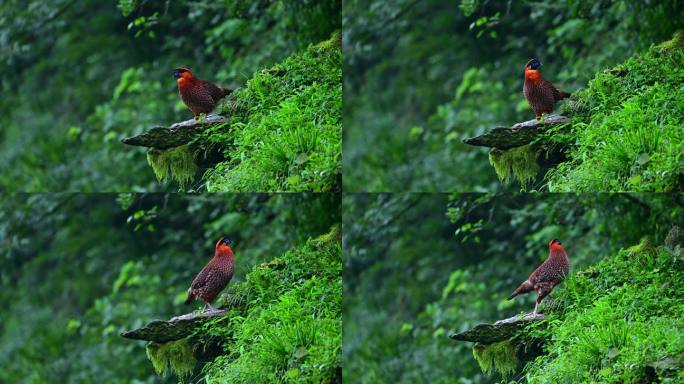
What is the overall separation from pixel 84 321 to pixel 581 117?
95.0 inches

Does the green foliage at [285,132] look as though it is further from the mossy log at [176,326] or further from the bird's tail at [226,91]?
the mossy log at [176,326]

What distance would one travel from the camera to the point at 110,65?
205 inches

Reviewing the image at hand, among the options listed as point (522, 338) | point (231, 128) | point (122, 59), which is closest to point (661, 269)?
point (522, 338)

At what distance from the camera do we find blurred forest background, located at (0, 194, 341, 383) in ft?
17.1

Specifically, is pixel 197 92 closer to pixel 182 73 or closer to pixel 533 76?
pixel 182 73

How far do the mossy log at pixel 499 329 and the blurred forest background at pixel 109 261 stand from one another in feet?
2.69

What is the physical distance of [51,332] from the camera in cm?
523

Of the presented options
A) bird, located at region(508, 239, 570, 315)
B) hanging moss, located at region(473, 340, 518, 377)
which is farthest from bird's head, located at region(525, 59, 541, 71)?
hanging moss, located at region(473, 340, 518, 377)

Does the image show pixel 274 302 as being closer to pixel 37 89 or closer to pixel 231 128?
pixel 231 128

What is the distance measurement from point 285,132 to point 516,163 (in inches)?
41.0

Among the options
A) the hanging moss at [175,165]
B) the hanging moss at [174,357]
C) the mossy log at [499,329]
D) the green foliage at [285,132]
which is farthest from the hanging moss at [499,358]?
the hanging moss at [175,165]

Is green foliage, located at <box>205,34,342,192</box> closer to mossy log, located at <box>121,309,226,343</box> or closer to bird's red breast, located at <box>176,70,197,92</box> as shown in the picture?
bird's red breast, located at <box>176,70,197,92</box>

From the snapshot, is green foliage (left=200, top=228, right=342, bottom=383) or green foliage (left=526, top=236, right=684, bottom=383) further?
green foliage (left=200, top=228, right=342, bottom=383)

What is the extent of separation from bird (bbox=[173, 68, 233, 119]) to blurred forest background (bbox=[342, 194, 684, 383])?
767 mm
